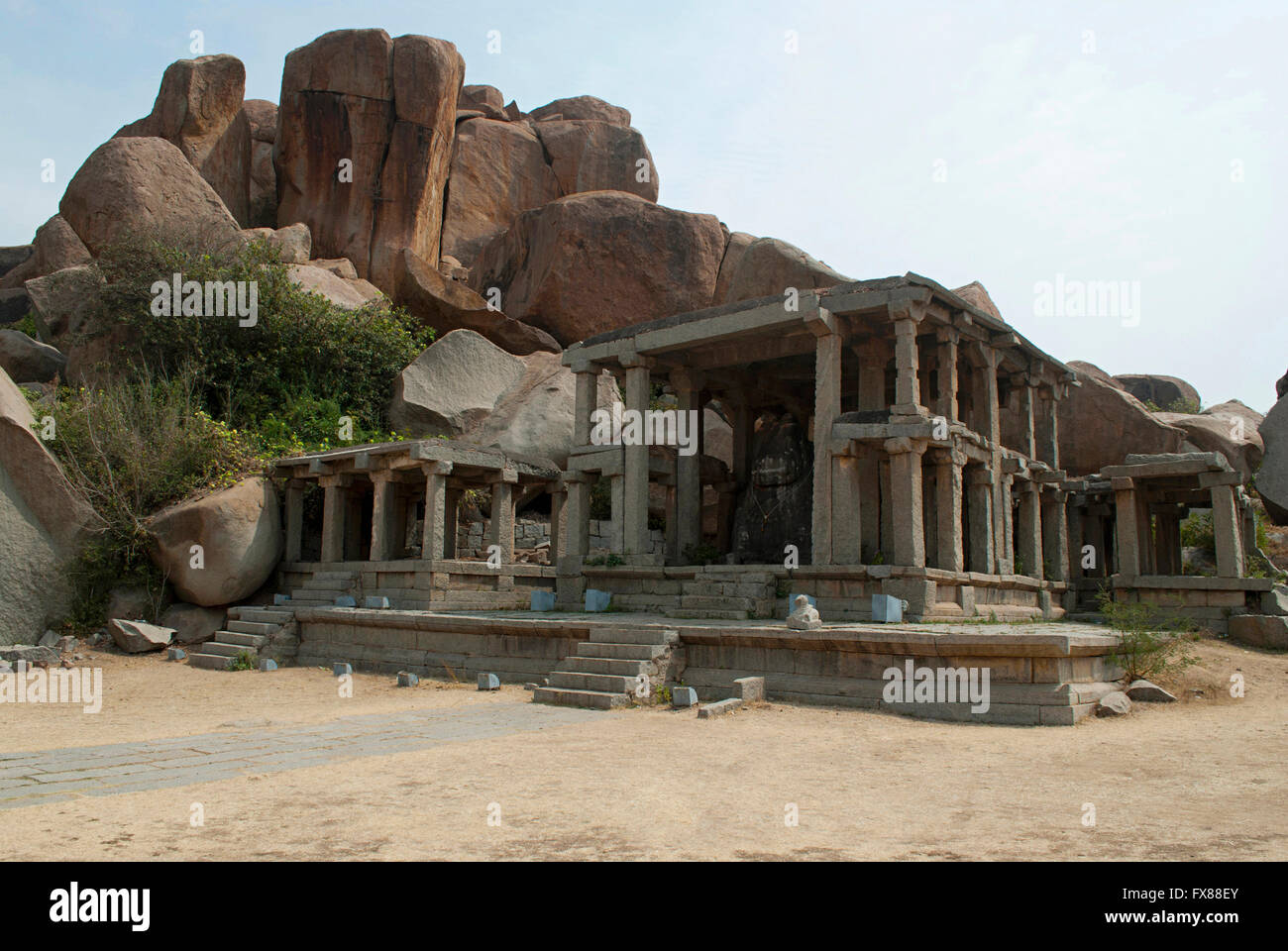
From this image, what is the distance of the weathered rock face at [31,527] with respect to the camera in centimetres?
1540

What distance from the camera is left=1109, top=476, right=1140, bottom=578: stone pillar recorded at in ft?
56.0

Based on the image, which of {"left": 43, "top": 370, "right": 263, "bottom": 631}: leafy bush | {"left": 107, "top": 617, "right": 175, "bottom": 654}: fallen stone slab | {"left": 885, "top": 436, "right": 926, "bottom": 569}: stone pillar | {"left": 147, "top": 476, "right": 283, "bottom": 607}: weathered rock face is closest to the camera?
{"left": 885, "top": 436, "right": 926, "bottom": 569}: stone pillar

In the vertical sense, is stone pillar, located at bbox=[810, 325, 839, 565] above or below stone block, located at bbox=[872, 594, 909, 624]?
above

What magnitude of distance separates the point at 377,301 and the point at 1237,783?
908 inches

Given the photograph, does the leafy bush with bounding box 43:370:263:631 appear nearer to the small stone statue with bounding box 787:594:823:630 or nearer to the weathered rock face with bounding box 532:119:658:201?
the small stone statue with bounding box 787:594:823:630

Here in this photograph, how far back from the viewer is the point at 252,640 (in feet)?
51.3

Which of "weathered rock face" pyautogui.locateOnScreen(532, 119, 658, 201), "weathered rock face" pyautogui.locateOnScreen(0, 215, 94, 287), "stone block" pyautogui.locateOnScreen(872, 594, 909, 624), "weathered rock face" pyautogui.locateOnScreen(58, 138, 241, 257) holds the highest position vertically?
"weathered rock face" pyautogui.locateOnScreen(532, 119, 658, 201)

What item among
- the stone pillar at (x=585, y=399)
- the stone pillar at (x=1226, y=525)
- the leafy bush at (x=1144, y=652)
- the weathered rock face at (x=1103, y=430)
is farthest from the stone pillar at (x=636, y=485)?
the weathered rock face at (x=1103, y=430)

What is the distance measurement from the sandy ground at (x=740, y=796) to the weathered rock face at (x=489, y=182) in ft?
92.9

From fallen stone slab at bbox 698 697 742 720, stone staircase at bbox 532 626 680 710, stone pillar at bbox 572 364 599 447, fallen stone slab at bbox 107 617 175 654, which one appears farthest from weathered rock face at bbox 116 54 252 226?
fallen stone slab at bbox 698 697 742 720

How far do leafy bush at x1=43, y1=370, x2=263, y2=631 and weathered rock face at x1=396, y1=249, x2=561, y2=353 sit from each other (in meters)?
9.50

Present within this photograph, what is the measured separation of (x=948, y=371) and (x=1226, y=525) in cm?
554

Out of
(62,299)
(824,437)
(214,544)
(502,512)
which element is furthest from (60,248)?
(824,437)
